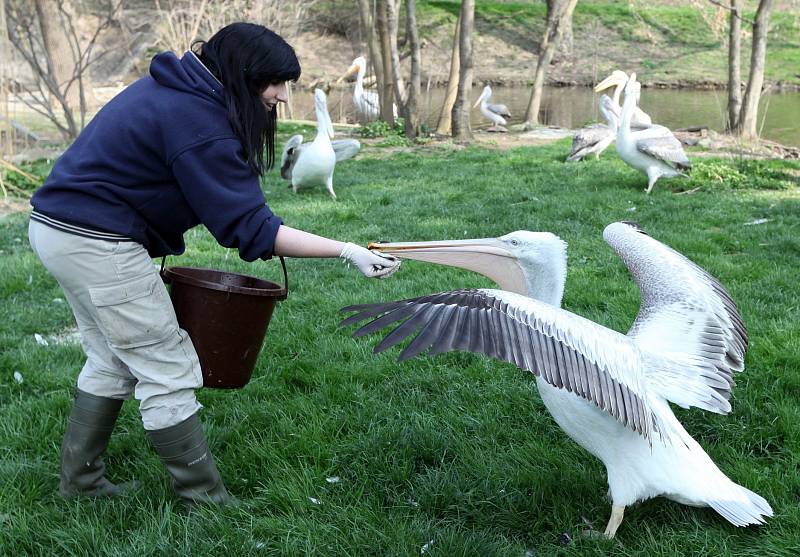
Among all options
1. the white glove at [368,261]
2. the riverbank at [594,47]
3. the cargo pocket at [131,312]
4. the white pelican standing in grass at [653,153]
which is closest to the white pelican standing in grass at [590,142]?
the white pelican standing in grass at [653,153]

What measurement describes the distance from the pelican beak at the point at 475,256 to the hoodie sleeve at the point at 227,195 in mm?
512

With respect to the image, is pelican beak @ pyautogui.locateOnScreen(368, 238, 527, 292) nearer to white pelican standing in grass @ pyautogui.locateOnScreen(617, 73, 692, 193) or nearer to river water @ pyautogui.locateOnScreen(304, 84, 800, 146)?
white pelican standing in grass @ pyautogui.locateOnScreen(617, 73, 692, 193)

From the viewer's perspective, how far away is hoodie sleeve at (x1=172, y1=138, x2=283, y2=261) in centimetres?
227

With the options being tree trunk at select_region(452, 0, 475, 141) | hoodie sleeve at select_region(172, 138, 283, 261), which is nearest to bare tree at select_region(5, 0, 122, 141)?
tree trunk at select_region(452, 0, 475, 141)

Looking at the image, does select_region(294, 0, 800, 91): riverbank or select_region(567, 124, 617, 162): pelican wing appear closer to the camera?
select_region(567, 124, 617, 162): pelican wing

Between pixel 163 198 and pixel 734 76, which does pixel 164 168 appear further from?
pixel 734 76

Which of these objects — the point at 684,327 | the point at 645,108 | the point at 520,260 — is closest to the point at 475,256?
the point at 520,260

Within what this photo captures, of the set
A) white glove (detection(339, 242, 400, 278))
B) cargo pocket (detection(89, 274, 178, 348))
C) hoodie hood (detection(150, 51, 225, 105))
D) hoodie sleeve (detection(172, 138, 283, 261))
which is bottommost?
cargo pocket (detection(89, 274, 178, 348))

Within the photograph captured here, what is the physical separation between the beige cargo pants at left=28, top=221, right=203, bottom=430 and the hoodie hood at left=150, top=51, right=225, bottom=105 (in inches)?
21.7

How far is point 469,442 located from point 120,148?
5.85 feet

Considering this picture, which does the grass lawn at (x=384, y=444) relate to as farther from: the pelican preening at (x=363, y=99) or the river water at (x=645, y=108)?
the pelican preening at (x=363, y=99)

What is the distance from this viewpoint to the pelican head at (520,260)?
279 centimetres

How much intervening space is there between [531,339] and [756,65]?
33.5 feet

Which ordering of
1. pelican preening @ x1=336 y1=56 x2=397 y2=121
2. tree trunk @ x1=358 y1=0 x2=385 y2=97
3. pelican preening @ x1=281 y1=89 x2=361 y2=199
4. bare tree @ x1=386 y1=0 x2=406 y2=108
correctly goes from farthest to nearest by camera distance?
pelican preening @ x1=336 y1=56 x2=397 y2=121
tree trunk @ x1=358 y1=0 x2=385 y2=97
bare tree @ x1=386 y1=0 x2=406 y2=108
pelican preening @ x1=281 y1=89 x2=361 y2=199
